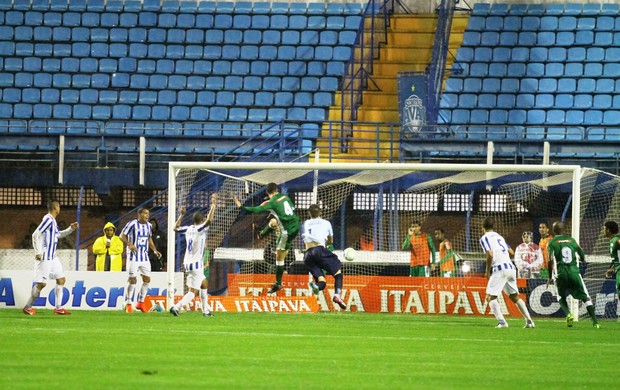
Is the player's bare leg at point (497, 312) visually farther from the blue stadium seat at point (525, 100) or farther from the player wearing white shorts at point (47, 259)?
the blue stadium seat at point (525, 100)

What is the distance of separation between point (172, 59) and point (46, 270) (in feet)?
35.0

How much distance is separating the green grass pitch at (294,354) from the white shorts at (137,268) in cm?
318

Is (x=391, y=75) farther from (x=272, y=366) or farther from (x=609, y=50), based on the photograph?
(x=272, y=366)

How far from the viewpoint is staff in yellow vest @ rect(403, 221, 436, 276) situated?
23141 millimetres

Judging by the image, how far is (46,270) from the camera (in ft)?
66.4

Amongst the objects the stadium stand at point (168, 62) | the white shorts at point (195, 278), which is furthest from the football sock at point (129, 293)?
the stadium stand at point (168, 62)

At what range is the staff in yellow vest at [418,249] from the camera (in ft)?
75.9

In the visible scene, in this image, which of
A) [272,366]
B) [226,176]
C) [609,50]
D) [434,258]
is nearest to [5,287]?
[226,176]

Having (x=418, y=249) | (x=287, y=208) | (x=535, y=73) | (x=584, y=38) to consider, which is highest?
(x=584, y=38)

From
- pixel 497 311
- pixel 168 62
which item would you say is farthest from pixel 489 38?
pixel 497 311

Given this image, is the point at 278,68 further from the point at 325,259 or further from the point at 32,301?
the point at 32,301

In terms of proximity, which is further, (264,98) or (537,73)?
(537,73)

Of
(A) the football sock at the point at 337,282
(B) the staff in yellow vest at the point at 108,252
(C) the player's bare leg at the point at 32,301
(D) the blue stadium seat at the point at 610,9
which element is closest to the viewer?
(C) the player's bare leg at the point at 32,301

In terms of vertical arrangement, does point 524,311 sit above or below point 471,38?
below
